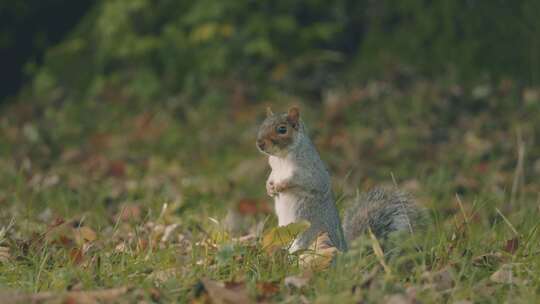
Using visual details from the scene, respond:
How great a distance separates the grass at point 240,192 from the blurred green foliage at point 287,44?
9.6 inches

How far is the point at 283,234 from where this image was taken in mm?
3023

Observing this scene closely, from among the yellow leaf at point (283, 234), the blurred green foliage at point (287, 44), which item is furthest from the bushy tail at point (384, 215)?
the blurred green foliage at point (287, 44)

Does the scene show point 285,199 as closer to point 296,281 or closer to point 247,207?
point 296,281

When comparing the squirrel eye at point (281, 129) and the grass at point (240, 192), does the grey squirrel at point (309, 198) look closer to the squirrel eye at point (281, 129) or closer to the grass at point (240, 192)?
the squirrel eye at point (281, 129)

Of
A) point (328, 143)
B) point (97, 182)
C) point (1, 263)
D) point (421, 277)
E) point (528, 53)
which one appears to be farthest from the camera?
Result: point (528, 53)

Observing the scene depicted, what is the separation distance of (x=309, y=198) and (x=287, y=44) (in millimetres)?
4614

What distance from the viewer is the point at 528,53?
281 inches

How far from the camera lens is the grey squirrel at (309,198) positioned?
3.29m

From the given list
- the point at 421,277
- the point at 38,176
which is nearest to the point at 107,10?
the point at 38,176

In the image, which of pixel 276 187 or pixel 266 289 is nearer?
pixel 266 289

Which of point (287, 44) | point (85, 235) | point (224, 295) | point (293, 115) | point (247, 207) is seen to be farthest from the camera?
point (287, 44)

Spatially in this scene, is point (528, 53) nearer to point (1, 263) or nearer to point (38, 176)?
point (38, 176)

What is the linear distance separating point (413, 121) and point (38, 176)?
2.88 m

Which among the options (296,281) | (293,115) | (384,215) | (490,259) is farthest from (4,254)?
(490,259)
